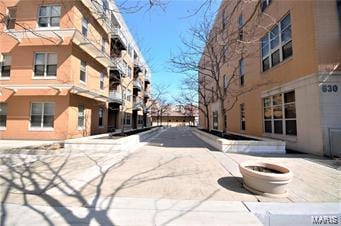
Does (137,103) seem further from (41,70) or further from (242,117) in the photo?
(41,70)

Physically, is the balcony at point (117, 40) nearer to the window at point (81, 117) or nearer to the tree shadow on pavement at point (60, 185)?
the window at point (81, 117)

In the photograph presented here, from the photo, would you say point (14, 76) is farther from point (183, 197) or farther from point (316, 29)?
point (316, 29)

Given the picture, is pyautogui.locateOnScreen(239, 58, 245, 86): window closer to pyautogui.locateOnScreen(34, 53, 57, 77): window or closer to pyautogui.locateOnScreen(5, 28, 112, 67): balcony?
pyautogui.locateOnScreen(5, 28, 112, 67): balcony

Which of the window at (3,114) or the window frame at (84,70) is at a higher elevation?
the window frame at (84,70)

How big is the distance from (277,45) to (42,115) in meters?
15.9

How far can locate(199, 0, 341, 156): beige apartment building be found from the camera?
32.2 ft

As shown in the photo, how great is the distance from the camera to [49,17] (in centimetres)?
1547

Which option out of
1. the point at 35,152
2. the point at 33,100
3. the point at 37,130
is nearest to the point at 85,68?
the point at 33,100

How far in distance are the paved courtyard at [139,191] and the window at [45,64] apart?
26.7ft

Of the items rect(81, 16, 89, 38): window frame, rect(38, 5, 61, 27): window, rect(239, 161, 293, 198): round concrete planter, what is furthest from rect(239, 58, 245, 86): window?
rect(239, 161, 293, 198): round concrete planter

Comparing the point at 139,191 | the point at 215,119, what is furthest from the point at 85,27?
the point at 215,119

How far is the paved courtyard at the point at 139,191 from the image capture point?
402cm

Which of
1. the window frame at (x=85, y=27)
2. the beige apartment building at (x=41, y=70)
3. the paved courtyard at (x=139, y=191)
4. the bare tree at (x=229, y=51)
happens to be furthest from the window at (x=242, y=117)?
the window frame at (x=85, y=27)

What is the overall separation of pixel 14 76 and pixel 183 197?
1565 cm
